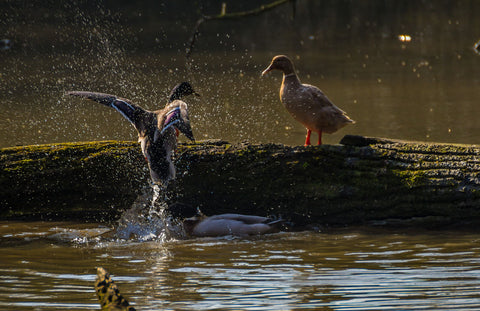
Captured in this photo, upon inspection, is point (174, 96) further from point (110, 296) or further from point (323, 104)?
point (110, 296)

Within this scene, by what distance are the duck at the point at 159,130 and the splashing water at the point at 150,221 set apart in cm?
16

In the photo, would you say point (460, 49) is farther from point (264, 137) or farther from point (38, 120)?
point (38, 120)

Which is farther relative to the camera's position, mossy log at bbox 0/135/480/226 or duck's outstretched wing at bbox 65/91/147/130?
duck's outstretched wing at bbox 65/91/147/130

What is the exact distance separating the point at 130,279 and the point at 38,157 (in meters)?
1.98

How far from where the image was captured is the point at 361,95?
1277 centimetres

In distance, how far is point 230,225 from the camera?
6137 millimetres

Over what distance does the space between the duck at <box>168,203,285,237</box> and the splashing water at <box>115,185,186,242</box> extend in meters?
0.16

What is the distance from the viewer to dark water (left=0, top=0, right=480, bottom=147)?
1075 centimetres

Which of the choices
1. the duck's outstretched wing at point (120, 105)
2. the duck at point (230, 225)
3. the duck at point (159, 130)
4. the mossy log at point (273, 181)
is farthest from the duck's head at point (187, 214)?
the duck's outstretched wing at point (120, 105)

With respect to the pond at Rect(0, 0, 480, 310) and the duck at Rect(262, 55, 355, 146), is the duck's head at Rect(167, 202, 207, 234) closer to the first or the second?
the pond at Rect(0, 0, 480, 310)

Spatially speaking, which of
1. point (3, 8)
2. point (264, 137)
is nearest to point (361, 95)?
point (264, 137)

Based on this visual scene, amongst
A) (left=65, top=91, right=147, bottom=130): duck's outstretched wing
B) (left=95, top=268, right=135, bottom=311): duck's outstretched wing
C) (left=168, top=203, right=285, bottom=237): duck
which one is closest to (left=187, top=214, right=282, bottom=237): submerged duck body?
(left=168, top=203, right=285, bottom=237): duck

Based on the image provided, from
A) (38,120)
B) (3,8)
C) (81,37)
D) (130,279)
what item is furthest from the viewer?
(3,8)

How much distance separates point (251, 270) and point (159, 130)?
70.7 inches
